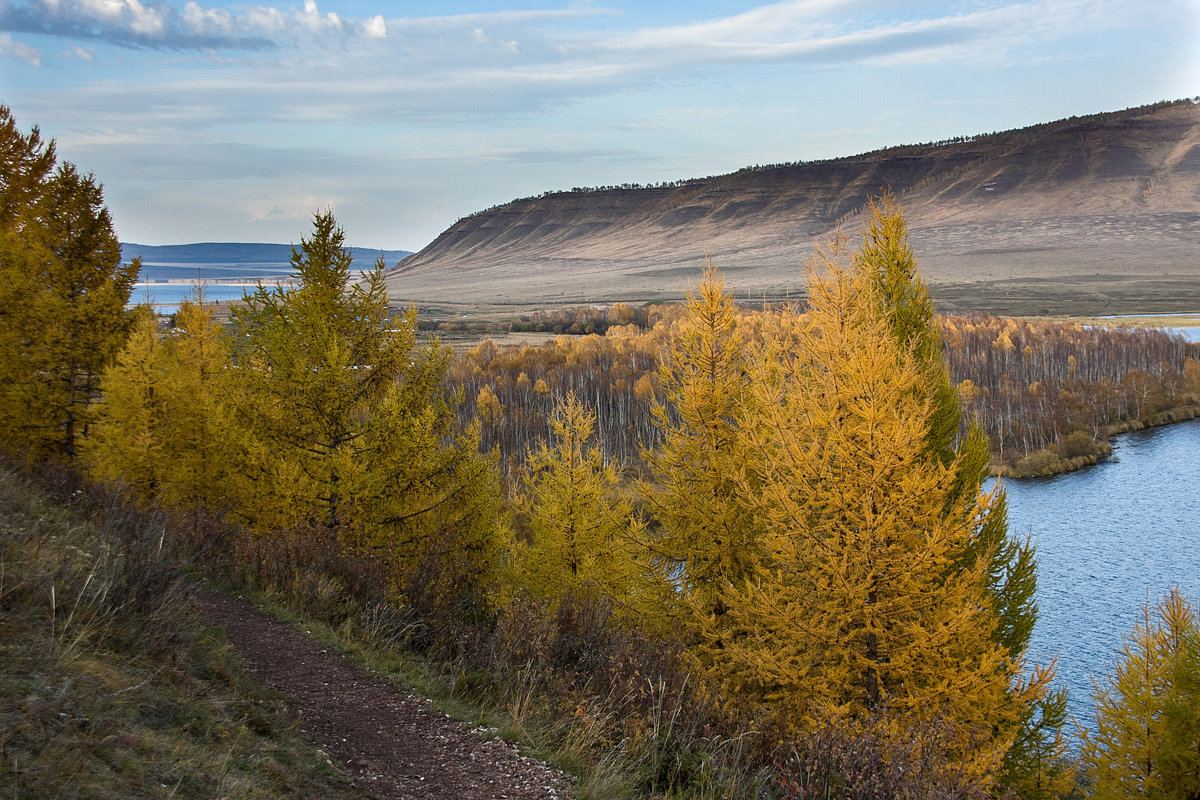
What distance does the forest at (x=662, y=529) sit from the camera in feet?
23.7

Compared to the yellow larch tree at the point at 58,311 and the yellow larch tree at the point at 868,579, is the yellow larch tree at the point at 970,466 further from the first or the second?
the yellow larch tree at the point at 58,311

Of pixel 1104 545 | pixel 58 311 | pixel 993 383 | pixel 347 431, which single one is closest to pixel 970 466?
pixel 347 431

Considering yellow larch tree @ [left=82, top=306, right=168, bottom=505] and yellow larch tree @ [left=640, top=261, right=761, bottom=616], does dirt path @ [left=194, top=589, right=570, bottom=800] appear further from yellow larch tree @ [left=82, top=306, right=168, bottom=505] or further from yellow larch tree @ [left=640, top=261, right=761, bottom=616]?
yellow larch tree @ [left=82, top=306, right=168, bottom=505]

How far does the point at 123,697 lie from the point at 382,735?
189cm

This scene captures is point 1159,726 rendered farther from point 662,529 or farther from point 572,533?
point 572,533

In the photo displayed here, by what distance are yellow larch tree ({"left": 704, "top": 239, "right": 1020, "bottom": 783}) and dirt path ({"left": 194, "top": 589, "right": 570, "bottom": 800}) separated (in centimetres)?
497

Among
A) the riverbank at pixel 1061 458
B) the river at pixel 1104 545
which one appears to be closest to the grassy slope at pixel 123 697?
the river at pixel 1104 545

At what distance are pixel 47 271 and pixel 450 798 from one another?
2368 centimetres

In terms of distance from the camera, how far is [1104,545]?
1395 inches

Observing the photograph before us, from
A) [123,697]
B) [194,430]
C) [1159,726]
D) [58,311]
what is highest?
[58,311]

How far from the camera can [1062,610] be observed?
28250 mm

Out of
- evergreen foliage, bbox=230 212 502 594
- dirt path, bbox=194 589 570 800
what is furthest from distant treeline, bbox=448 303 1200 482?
dirt path, bbox=194 589 570 800

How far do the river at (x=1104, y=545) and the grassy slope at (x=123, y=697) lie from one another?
23627mm

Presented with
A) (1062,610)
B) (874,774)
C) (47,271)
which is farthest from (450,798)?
(1062,610)
